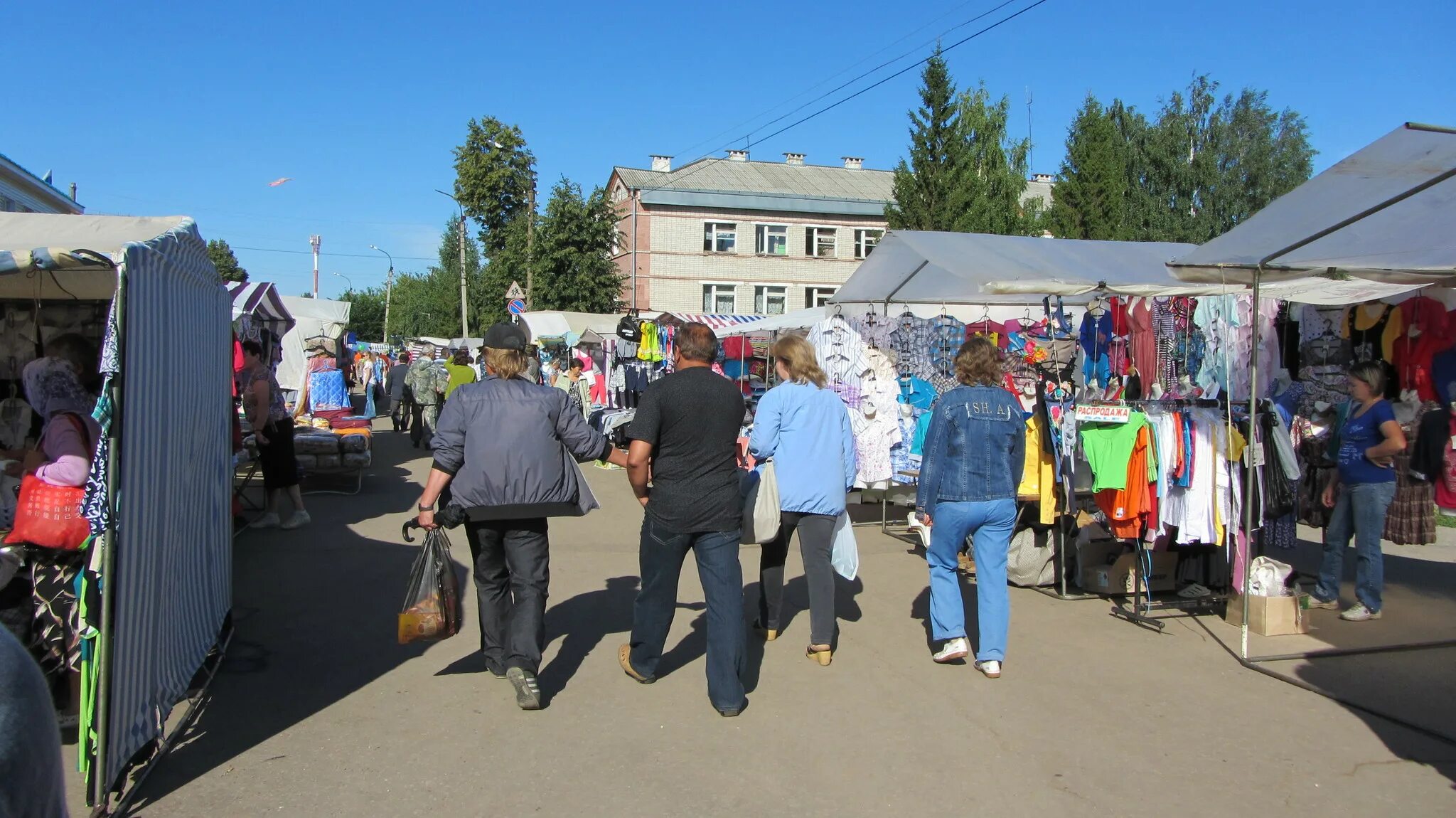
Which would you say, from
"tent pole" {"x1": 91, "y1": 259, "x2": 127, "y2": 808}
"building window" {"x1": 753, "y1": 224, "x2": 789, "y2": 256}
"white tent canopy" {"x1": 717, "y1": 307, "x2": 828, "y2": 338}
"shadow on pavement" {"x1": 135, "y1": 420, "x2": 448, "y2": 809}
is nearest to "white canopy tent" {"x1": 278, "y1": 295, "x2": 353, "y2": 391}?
"white tent canopy" {"x1": 717, "y1": 307, "x2": 828, "y2": 338}

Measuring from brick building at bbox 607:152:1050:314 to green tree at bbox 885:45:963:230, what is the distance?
8.83m

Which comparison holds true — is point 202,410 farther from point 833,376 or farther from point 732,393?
point 833,376

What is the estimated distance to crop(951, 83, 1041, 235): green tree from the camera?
34.8 m

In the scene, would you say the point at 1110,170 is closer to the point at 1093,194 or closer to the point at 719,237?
→ the point at 1093,194

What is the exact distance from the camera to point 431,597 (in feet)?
16.8

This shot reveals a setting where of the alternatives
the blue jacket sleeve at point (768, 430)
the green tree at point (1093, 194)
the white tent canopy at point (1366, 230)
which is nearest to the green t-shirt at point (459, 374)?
the blue jacket sleeve at point (768, 430)

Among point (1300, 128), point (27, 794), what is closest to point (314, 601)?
point (27, 794)

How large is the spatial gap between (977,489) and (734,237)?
40.7 metres

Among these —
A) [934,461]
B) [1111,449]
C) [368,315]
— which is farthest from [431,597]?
[368,315]

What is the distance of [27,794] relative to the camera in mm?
1287

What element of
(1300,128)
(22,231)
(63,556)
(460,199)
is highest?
(1300,128)

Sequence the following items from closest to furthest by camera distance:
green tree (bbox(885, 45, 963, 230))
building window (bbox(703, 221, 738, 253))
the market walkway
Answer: the market walkway → green tree (bbox(885, 45, 963, 230)) → building window (bbox(703, 221, 738, 253))

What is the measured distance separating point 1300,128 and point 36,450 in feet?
156

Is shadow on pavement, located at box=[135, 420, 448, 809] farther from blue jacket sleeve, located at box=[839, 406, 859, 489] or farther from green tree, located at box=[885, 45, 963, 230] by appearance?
green tree, located at box=[885, 45, 963, 230]
